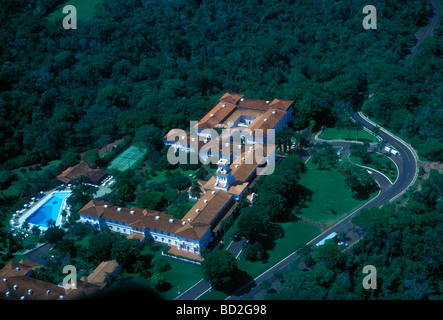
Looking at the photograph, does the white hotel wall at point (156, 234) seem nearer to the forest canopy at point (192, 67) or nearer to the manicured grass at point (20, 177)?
the manicured grass at point (20, 177)

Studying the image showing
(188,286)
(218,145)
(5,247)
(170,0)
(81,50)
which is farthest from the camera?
(170,0)

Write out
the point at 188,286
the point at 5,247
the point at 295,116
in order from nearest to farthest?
1. the point at 188,286
2. the point at 5,247
3. the point at 295,116

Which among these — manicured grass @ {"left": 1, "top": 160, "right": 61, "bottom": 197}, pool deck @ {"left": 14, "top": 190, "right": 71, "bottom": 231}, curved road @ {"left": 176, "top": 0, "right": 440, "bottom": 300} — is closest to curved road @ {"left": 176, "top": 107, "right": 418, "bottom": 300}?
curved road @ {"left": 176, "top": 0, "right": 440, "bottom": 300}

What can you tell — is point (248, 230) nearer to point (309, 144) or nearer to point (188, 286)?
point (188, 286)

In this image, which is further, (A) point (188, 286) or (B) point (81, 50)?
(B) point (81, 50)

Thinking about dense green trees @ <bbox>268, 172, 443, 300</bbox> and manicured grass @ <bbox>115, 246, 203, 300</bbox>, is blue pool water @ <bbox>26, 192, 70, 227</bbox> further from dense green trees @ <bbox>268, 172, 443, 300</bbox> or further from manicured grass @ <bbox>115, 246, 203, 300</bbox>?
Answer: dense green trees @ <bbox>268, 172, 443, 300</bbox>

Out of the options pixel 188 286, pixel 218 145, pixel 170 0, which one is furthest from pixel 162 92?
pixel 188 286
